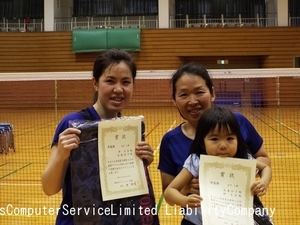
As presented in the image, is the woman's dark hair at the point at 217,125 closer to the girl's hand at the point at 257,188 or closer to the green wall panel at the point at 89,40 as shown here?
the girl's hand at the point at 257,188

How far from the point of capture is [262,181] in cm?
180

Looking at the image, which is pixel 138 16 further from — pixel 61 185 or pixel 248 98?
pixel 61 185

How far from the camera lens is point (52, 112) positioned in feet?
56.7

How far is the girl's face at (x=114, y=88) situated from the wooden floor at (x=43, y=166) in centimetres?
270

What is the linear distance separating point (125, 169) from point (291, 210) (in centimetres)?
349

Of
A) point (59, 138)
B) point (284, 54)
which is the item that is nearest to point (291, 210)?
point (59, 138)

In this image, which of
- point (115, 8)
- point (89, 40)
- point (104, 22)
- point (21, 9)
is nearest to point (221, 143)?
point (89, 40)

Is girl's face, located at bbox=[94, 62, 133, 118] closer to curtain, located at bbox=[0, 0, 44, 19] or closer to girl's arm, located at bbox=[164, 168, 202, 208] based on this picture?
girl's arm, located at bbox=[164, 168, 202, 208]

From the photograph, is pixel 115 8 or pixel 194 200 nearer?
pixel 194 200

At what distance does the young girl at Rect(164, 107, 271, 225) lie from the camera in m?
1.79

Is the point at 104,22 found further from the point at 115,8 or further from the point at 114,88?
the point at 114,88

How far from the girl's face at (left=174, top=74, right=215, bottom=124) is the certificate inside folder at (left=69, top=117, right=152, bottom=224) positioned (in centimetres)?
27

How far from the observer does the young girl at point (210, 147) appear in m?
1.79

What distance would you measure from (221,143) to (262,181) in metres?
0.25
